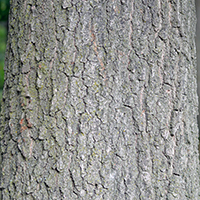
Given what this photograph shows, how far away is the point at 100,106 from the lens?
1224mm

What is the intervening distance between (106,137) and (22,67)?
559 mm

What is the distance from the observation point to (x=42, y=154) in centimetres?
123

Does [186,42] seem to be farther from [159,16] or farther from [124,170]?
[124,170]

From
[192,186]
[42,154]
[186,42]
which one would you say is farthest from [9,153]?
[186,42]

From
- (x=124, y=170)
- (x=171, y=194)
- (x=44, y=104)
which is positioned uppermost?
(x=44, y=104)

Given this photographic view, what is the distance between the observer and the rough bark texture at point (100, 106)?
3.97 ft

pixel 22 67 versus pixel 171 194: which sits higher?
pixel 22 67

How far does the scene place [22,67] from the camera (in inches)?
51.6

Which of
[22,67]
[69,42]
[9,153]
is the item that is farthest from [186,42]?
[9,153]

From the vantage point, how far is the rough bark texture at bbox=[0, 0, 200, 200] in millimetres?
1210

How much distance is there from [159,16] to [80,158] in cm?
80

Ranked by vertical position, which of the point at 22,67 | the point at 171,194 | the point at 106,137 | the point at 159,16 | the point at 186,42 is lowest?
the point at 171,194

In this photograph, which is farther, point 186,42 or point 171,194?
point 186,42

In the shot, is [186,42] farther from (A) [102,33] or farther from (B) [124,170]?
(B) [124,170]
